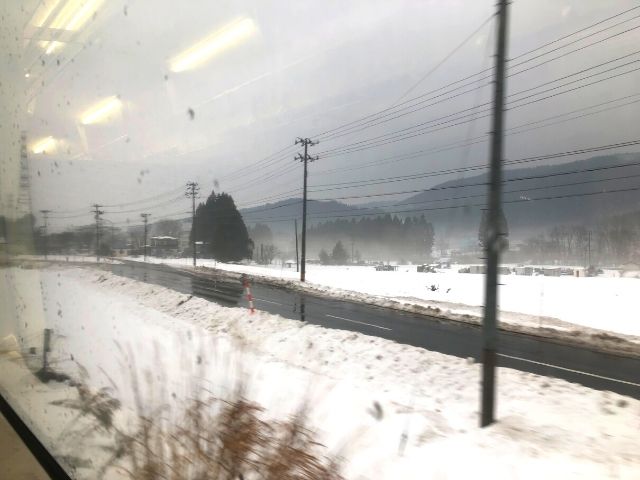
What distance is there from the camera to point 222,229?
7121mm

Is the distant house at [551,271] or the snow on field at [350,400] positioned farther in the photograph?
the distant house at [551,271]

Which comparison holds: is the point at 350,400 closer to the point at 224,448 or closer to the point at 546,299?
the point at 224,448

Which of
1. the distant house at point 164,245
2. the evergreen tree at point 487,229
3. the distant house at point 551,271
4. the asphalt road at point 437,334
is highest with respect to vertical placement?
the evergreen tree at point 487,229

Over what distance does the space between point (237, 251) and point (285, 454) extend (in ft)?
21.4

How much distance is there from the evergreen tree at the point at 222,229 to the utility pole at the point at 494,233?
292cm

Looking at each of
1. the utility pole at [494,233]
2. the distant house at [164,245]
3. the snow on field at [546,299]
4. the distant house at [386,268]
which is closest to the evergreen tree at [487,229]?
the utility pole at [494,233]

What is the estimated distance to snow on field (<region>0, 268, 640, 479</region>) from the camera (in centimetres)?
264

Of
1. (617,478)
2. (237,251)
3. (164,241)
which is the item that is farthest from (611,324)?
(164,241)

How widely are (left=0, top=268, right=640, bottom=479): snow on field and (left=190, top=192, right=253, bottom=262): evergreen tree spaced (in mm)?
1332

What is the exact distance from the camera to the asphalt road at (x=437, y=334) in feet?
25.7

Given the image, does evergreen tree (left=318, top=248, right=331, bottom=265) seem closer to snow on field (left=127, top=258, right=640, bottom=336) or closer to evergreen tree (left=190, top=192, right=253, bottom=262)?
snow on field (left=127, top=258, right=640, bottom=336)

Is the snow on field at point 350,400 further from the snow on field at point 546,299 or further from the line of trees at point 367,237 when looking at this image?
the line of trees at point 367,237

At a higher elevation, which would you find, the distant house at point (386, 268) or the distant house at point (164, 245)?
the distant house at point (164, 245)

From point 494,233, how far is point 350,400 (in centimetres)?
218
